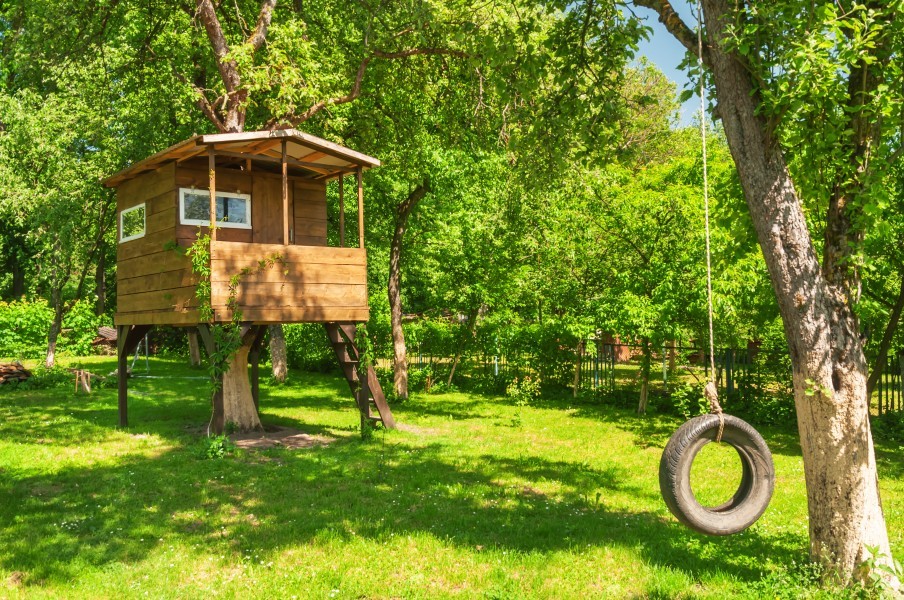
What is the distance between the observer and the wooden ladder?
13.0 m

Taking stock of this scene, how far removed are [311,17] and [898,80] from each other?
44.8ft

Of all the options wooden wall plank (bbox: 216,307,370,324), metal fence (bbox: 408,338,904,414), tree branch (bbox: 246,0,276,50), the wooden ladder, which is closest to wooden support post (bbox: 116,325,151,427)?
wooden wall plank (bbox: 216,307,370,324)

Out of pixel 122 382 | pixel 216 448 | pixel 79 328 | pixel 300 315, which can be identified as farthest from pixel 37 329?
pixel 216 448

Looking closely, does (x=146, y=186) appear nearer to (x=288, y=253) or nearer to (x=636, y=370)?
(x=288, y=253)

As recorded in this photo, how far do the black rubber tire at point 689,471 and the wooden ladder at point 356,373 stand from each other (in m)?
8.24

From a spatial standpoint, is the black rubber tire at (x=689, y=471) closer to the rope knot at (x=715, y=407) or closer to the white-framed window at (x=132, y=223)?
the rope knot at (x=715, y=407)

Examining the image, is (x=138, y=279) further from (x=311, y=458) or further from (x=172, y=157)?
(x=311, y=458)

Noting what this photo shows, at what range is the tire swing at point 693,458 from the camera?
5.11 metres

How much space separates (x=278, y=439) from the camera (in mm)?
12555

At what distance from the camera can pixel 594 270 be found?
687 inches

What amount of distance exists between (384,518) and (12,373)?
17.4m

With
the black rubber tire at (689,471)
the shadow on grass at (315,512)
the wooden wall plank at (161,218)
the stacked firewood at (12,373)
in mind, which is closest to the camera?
the black rubber tire at (689,471)

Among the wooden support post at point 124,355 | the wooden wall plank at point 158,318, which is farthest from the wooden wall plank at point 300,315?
the wooden support post at point 124,355

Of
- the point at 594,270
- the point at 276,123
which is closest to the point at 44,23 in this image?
the point at 276,123
